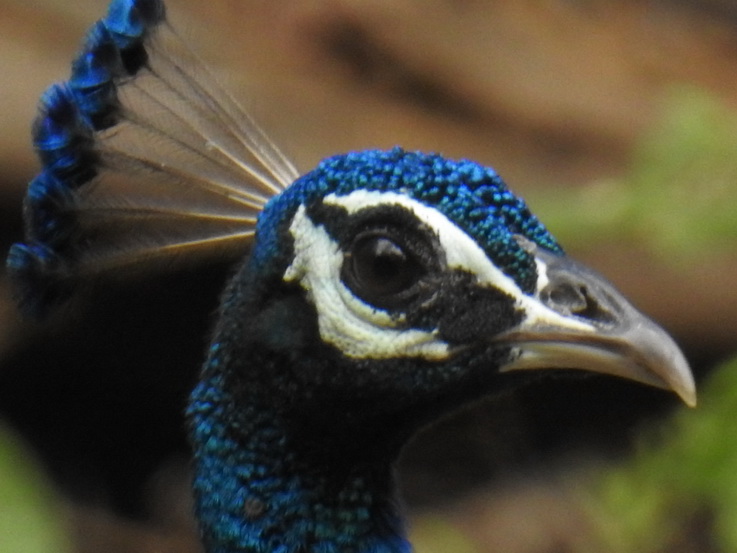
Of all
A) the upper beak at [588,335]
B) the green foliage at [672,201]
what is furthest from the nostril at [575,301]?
the green foliage at [672,201]

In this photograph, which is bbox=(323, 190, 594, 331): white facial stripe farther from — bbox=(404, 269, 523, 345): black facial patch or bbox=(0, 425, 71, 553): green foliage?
bbox=(0, 425, 71, 553): green foliage

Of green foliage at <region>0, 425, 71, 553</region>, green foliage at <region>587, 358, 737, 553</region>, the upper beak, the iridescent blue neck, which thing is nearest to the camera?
the upper beak

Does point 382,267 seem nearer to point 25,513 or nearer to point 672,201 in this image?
point 25,513

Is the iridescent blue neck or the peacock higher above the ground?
the peacock

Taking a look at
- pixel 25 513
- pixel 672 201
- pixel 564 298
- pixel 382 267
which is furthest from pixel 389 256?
pixel 672 201

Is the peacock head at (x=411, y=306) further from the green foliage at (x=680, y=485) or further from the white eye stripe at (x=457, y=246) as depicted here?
the green foliage at (x=680, y=485)

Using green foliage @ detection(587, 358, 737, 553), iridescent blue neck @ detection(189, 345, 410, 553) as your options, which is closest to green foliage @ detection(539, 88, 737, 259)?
green foliage @ detection(587, 358, 737, 553)
